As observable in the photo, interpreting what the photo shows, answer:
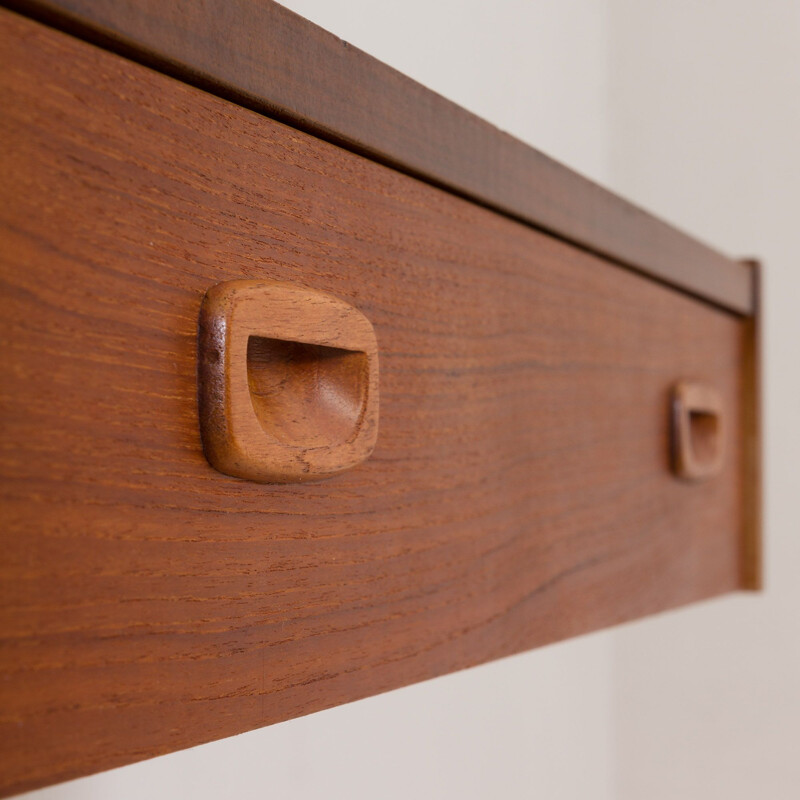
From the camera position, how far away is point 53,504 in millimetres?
226

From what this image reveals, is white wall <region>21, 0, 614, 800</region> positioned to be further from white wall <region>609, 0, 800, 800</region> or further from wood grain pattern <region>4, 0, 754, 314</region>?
wood grain pattern <region>4, 0, 754, 314</region>

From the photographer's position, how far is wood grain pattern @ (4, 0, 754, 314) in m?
0.24

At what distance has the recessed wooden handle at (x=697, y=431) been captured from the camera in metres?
0.57

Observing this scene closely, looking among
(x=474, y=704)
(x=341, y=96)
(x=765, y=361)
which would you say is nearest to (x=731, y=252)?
(x=765, y=361)

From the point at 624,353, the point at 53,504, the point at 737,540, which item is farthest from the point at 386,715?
the point at 53,504

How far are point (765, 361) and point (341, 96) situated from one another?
935 millimetres

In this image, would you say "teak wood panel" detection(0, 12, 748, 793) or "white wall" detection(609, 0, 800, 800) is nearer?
"teak wood panel" detection(0, 12, 748, 793)

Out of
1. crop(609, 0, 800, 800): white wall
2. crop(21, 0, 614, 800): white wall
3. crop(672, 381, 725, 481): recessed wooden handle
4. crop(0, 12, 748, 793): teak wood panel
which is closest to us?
crop(0, 12, 748, 793): teak wood panel

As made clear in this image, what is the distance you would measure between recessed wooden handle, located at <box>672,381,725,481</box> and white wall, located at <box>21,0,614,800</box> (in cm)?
34

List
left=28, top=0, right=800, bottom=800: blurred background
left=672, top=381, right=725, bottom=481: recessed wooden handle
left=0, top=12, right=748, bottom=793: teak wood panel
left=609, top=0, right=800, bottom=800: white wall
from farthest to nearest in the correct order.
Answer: left=609, top=0, right=800, bottom=800: white wall → left=28, top=0, right=800, bottom=800: blurred background → left=672, top=381, right=725, bottom=481: recessed wooden handle → left=0, top=12, right=748, bottom=793: teak wood panel

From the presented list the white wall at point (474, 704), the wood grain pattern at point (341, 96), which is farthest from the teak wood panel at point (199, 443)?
the white wall at point (474, 704)

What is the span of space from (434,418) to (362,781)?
54cm

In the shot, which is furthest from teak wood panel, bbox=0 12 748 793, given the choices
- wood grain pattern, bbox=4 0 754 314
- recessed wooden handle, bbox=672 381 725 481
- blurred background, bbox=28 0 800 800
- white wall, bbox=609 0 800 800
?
white wall, bbox=609 0 800 800

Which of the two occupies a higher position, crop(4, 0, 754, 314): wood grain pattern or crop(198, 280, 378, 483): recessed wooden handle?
crop(4, 0, 754, 314): wood grain pattern
